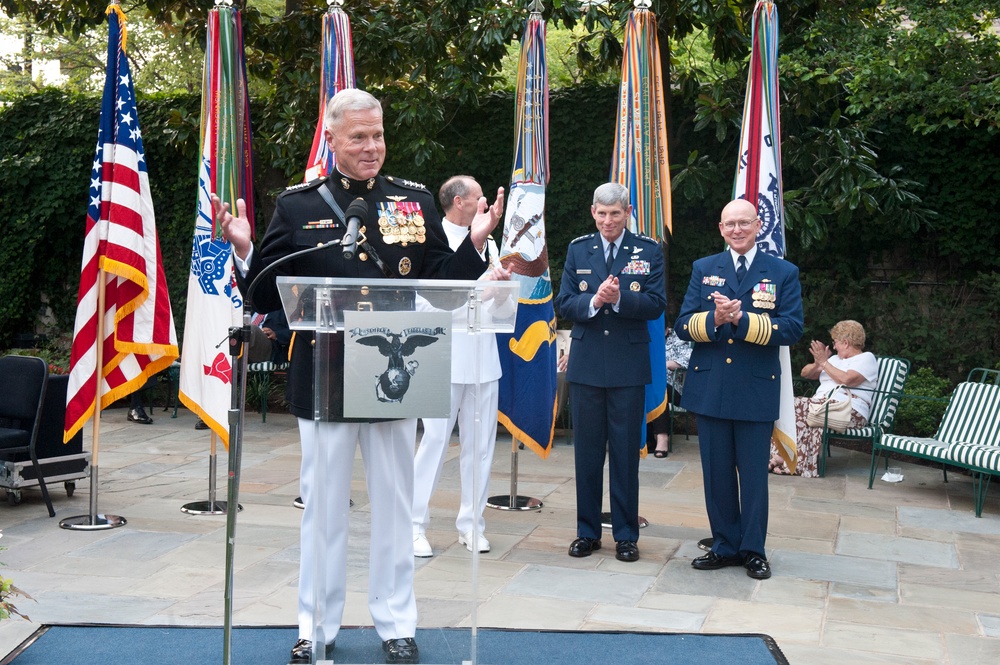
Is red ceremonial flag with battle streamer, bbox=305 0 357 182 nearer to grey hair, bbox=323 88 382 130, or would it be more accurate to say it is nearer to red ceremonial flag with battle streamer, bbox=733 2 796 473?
red ceremonial flag with battle streamer, bbox=733 2 796 473

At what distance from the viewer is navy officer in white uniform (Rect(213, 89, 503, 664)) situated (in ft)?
11.5

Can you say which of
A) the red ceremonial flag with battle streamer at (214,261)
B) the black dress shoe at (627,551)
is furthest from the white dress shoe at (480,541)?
the red ceremonial flag with battle streamer at (214,261)

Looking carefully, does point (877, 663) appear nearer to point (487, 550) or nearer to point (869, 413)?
point (487, 550)

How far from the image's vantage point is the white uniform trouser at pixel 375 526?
139 inches

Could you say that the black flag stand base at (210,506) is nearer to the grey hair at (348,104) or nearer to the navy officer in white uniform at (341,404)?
the navy officer in white uniform at (341,404)

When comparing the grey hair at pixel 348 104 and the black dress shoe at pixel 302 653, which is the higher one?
the grey hair at pixel 348 104

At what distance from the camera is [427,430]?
5.39 m

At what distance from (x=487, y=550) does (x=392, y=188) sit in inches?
99.9

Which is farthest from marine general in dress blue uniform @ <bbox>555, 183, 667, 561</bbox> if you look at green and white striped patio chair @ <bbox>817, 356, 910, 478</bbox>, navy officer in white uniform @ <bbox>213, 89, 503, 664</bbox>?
green and white striped patio chair @ <bbox>817, 356, 910, 478</bbox>

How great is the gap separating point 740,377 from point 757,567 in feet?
3.17

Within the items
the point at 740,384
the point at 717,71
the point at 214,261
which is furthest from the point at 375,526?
→ the point at 717,71

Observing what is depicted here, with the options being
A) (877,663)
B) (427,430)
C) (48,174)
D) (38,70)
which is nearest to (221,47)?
(427,430)

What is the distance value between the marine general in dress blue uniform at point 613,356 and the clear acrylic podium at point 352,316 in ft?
6.09

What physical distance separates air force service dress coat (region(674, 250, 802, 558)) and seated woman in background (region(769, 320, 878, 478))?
2.91 m
